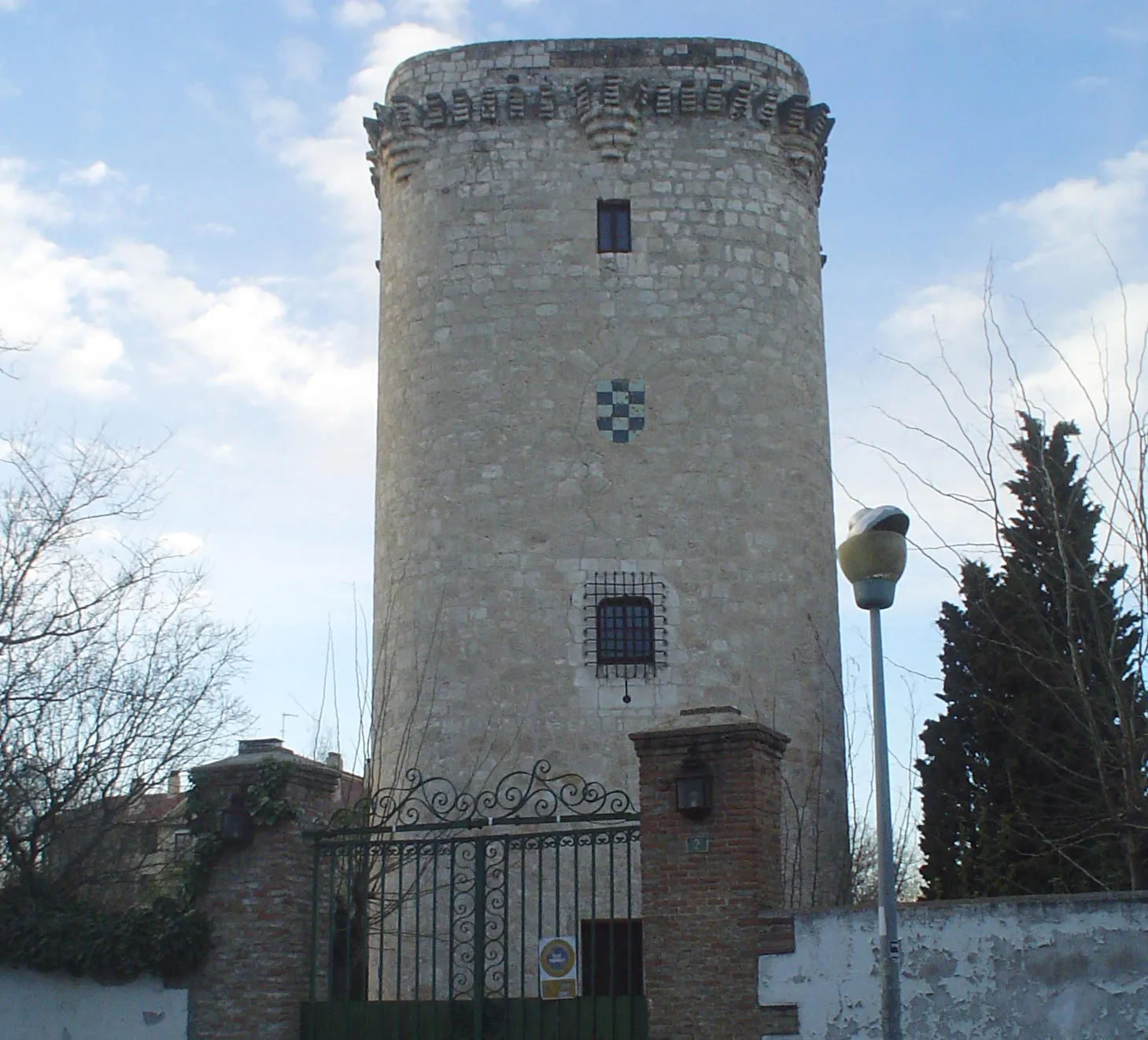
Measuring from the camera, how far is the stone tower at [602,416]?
17922 millimetres

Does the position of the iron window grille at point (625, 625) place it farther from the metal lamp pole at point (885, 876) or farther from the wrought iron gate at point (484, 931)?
the metal lamp pole at point (885, 876)

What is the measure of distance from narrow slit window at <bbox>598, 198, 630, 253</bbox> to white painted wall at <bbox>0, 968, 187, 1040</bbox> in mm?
11173

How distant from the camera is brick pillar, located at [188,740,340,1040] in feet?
39.6

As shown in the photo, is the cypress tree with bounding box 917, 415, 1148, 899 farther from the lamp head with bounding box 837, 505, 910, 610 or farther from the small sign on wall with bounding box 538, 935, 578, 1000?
the lamp head with bounding box 837, 505, 910, 610

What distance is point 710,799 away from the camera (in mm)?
10938

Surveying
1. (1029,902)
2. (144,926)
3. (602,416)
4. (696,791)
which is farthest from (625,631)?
(1029,902)

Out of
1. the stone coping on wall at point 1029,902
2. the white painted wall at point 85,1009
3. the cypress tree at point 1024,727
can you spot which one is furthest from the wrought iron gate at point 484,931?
the cypress tree at point 1024,727

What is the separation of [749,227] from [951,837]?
8425mm

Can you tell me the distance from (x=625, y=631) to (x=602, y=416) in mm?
2817

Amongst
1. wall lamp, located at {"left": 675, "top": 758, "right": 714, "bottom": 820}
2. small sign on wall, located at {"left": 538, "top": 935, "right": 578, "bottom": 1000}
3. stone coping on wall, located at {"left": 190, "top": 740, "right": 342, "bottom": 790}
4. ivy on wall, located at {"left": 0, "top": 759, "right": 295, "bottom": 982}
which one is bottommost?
small sign on wall, located at {"left": 538, "top": 935, "right": 578, "bottom": 1000}

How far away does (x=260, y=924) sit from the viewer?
40.2 ft

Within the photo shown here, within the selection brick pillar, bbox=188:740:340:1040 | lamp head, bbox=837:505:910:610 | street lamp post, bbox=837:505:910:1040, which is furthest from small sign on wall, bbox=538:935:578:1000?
lamp head, bbox=837:505:910:610

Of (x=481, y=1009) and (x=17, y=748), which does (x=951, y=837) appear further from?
(x=17, y=748)

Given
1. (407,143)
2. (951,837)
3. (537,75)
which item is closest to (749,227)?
(537,75)
